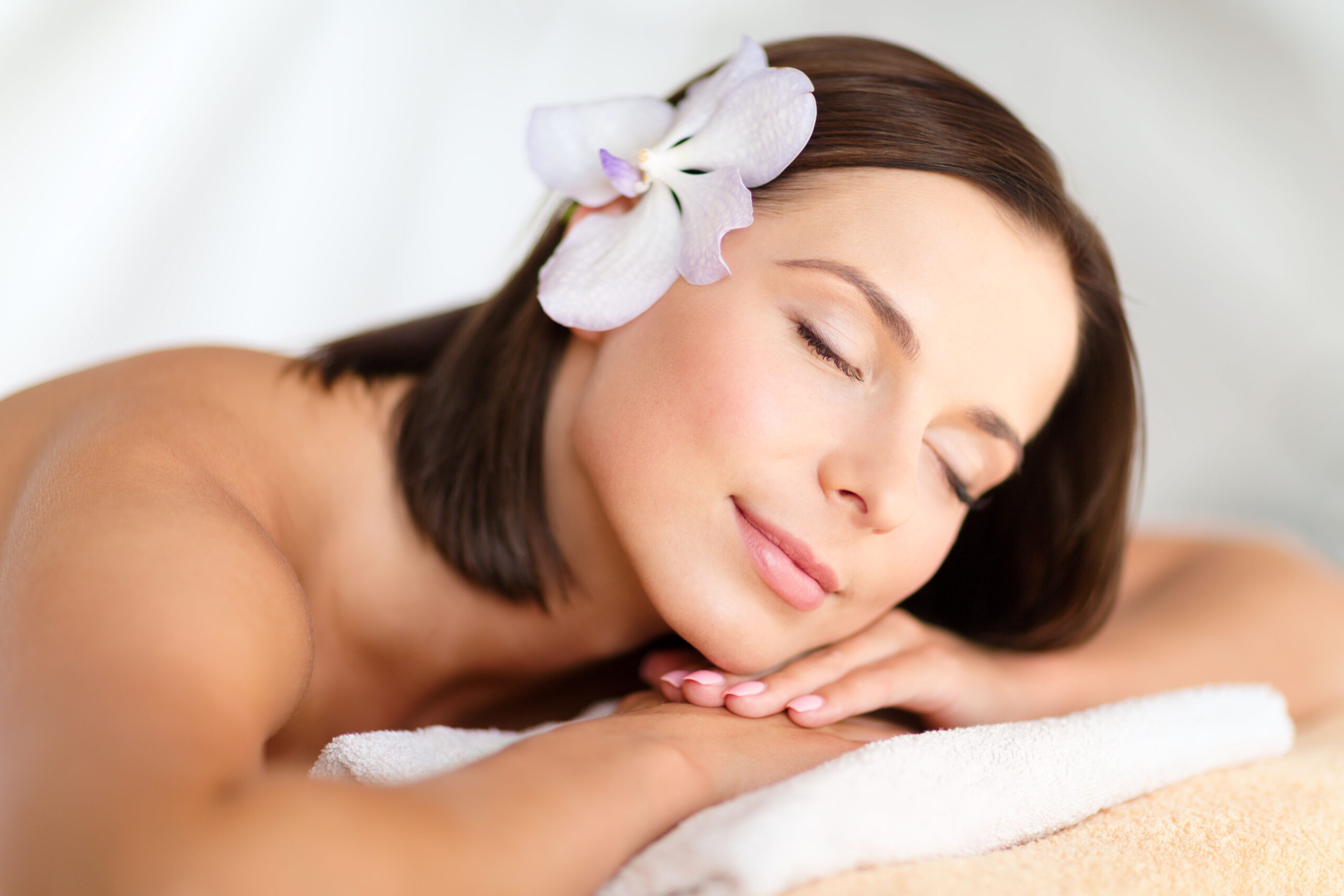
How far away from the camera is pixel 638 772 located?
33.6 inches

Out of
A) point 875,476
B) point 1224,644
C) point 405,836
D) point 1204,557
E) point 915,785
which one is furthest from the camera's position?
point 1204,557

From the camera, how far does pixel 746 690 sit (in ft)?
3.71

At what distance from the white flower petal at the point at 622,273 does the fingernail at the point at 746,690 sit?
1.50 ft

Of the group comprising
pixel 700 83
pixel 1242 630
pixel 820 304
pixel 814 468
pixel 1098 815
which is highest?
pixel 700 83

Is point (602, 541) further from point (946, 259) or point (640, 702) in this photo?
point (946, 259)

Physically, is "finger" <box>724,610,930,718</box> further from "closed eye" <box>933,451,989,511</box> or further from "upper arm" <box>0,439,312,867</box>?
"upper arm" <box>0,439,312,867</box>

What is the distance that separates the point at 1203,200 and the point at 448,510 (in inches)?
82.7

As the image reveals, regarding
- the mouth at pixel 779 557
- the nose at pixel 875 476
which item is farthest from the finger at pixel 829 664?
the nose at pixel 875 476

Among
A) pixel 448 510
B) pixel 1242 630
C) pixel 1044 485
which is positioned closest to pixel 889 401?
pixel 448 510

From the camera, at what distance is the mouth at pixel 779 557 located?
1118mm

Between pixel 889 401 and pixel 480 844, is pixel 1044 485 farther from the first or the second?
pixel 480 844

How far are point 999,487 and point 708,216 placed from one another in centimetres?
82

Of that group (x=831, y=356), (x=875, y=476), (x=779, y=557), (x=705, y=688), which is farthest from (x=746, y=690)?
(x=831, y=356)

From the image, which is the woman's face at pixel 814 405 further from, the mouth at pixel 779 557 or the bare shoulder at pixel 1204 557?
the bare shoulder at pixel 1204 557
